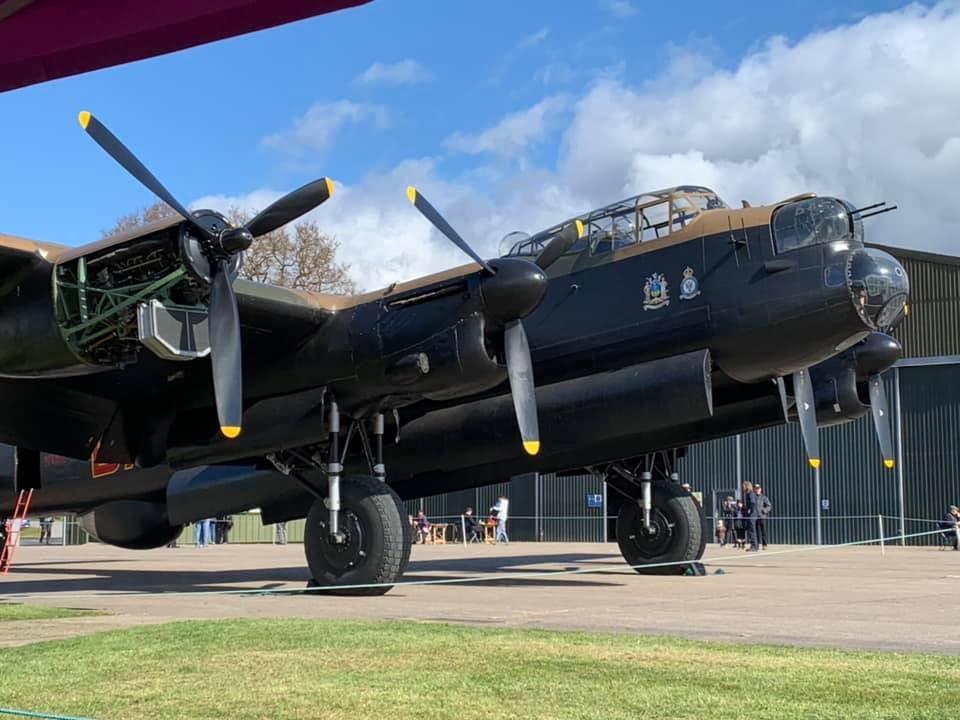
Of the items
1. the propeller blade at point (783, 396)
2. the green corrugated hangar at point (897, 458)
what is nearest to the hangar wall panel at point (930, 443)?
the green corrugated hangar at point (897, 458)

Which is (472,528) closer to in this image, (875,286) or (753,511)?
(753,511)

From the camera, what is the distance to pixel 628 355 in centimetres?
1538

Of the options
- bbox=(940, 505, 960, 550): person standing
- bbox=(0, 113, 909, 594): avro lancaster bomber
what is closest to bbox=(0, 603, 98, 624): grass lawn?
bbox=(0, 113, 909, 594): avro lancaster bomber

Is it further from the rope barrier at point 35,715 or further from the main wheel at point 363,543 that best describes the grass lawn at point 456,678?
the main wheel at point 363,543

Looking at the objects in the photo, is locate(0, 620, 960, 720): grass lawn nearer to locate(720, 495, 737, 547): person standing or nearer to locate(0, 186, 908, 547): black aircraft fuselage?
locate(0, 186, 908, 547): black aircraft fuselage

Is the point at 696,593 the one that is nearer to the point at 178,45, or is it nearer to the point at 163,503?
the point at 163,503

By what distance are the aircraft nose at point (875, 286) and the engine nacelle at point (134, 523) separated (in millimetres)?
12822

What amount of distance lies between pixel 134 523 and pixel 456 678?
48.9 ft

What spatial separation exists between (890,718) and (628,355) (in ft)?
34.2

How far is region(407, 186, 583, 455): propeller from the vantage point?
42.4 feet

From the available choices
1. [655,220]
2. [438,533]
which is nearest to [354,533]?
[655,220]

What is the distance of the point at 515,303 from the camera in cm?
1295

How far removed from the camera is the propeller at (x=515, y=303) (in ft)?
42.4

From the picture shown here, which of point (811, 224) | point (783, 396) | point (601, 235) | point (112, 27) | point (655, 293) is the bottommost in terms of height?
point (112, 27)
